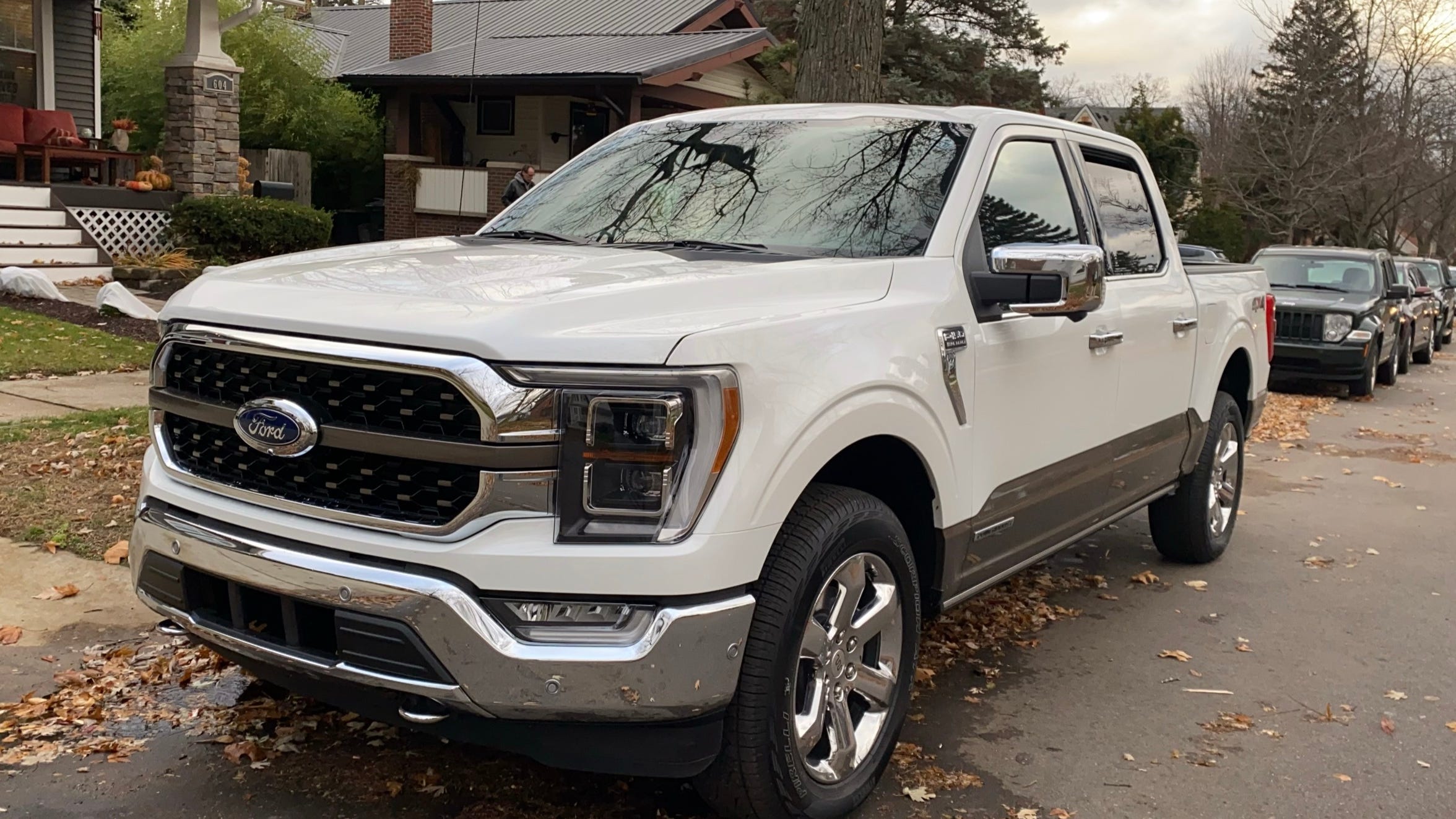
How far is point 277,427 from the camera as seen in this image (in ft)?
9.77

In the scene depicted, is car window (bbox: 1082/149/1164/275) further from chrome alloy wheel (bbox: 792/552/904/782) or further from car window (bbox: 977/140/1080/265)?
chrome alloy wheel (bbox: 792/552/904/782)

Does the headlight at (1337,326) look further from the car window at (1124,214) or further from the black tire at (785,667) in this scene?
the black tire at (785,667)

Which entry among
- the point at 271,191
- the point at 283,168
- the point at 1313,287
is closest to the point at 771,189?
the point at 1313,287

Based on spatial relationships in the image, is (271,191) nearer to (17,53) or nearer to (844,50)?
(17,53)

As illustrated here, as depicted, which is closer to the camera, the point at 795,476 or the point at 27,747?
the point at 795,476

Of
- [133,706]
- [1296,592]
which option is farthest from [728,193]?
[1296,592]

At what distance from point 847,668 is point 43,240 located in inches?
564

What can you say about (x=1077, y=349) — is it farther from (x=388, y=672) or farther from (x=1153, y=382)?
(x=388, y=672)

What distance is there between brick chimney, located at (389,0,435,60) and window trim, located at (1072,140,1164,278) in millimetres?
25644

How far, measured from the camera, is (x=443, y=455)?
9.09 feet

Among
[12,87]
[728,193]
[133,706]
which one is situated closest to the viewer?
[133,706]

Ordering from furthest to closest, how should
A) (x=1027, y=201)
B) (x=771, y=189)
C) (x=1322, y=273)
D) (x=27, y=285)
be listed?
(x=1322, y=273), (x=27, y=285), (x=1027, y=201), (x=771, y=189)

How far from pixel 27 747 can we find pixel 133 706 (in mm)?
377

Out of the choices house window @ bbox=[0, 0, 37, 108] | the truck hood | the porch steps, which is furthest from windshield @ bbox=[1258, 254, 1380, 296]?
house window @ bbox=[0, 0, 37, 108]
